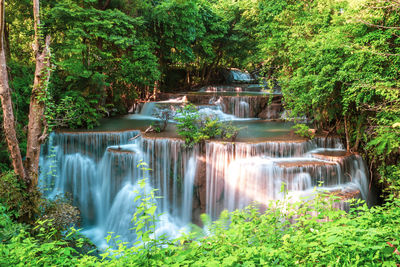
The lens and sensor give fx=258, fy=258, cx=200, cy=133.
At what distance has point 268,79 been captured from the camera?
10.7 metres

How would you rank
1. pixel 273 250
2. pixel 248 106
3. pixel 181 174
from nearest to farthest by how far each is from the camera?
pixel 273 250 → pixel 181 174 → pixel 248 106

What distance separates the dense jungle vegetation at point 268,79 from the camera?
2756mm

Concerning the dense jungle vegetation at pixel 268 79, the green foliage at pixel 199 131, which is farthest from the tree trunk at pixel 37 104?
the green foliage at pixel 199 131

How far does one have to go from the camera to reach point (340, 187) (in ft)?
25.2

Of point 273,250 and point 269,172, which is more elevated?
point 273,250

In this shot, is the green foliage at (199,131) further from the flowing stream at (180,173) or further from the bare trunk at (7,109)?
the bare trunk at (7,109)

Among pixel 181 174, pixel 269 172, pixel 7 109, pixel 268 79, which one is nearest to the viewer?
pixel 7 109

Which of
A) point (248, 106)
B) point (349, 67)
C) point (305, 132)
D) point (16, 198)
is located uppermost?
point (349, 67)

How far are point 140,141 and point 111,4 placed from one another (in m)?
6.97

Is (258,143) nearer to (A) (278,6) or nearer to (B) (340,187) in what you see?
(B) (340,187)

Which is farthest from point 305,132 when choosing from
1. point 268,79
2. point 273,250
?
point 273,250

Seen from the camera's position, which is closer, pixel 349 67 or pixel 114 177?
pixel 349 67

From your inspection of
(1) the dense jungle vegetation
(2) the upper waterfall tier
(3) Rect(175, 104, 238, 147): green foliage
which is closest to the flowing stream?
(3) Rect(175, 104, 238, 147): green foliage

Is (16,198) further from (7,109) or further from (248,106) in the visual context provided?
(248,106)
